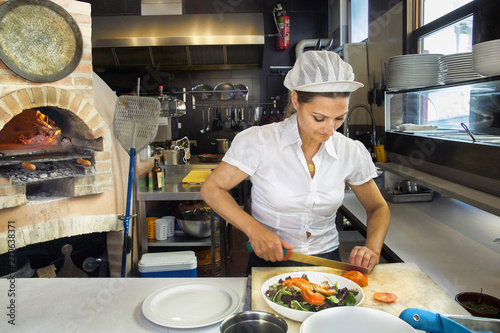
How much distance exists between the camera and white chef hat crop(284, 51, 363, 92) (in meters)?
1.47

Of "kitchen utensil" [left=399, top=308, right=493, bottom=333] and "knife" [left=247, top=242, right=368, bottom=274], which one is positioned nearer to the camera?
"kitchen utensil" [left=399, top=308, right=493, bottom=333]

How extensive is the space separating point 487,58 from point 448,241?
2.85ft

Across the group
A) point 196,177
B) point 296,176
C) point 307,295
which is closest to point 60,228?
point 196,177

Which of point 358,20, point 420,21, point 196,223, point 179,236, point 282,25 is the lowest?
point 179,236

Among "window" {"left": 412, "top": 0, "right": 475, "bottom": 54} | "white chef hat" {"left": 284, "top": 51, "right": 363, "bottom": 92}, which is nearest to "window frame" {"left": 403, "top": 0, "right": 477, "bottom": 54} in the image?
"window" {"left": 412, "top": 0, "right": 475, "bottom": 54}

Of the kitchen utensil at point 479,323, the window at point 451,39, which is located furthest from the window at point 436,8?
the kitchen utensil at point 479,323

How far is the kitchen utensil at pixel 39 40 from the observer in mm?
2389

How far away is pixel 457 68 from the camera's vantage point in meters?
2.17

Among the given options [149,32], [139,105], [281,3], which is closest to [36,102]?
[139,105]

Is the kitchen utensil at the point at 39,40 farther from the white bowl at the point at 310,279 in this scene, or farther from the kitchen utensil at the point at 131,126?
the white bowl at the point at 310,279

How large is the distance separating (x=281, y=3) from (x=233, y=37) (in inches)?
47.2

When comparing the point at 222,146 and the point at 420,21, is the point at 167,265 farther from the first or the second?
the point at 222,146

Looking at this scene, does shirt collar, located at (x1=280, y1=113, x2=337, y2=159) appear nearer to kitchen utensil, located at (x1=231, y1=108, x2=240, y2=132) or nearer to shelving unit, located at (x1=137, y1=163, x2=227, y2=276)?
shelving unit, located at (x1=137, y1=163, x2=227, y2=276)

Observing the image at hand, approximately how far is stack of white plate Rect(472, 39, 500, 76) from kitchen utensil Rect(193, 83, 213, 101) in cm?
477
